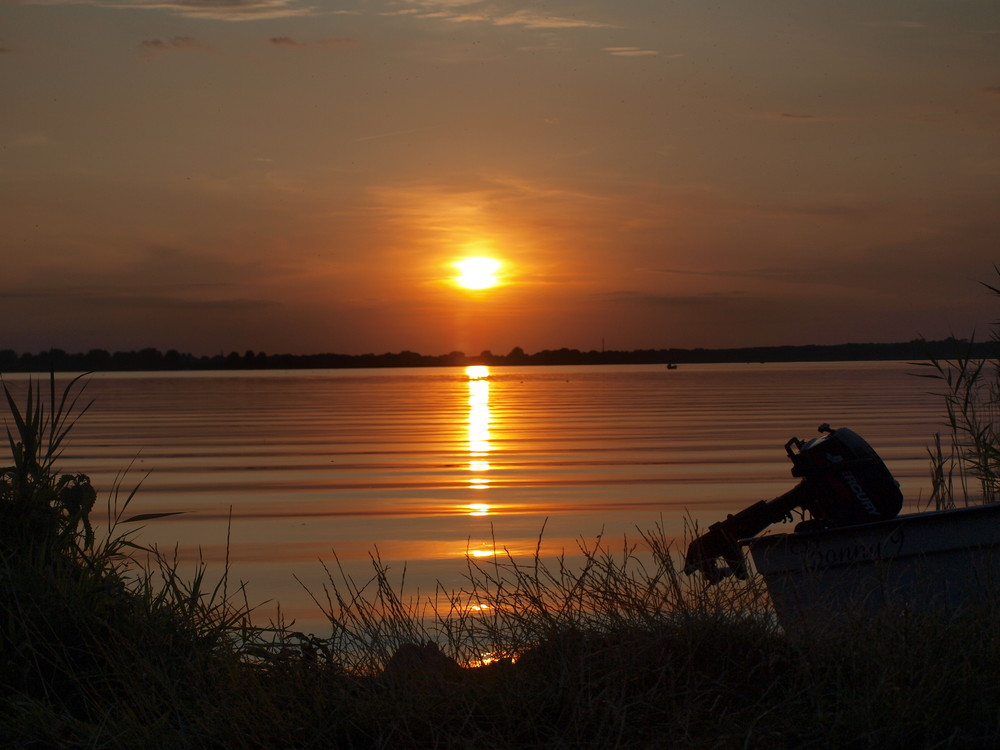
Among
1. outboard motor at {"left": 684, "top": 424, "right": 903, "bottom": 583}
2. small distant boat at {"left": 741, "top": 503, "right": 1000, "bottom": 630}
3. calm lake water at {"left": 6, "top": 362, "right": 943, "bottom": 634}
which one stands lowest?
calm lake water at {"left": 6, "top": 362, "right": 943, "bottom": 634}

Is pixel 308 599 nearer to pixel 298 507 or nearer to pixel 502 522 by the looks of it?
pixel 502 522

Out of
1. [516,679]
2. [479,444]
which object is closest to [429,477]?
[479,444]

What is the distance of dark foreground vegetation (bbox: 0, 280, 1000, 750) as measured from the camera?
430cm

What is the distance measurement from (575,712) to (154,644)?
2.44 meters

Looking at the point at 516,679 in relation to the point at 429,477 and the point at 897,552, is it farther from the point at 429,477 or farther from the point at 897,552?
the point at 429,477

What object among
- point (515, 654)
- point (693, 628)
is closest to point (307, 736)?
point (515, 654)

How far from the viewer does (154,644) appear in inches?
216

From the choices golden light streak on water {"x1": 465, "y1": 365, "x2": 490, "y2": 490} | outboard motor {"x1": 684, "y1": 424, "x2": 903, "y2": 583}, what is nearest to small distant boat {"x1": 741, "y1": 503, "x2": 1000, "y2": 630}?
outboard motor {"x1": 684, "y1": 424, "x2": 903, "y2": 583}

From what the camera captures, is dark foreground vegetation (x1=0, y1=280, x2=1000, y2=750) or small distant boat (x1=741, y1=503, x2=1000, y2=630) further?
small distant boat (x1=741, y1=503, x2=1000, y2=630)

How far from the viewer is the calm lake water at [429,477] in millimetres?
11750

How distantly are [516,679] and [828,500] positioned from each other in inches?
117

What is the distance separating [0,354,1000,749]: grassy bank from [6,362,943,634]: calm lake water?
3.88 feet

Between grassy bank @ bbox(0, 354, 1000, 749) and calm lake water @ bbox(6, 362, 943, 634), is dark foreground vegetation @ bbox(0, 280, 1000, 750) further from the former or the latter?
calm lake water @ bbox(6, 362, 943, 634)

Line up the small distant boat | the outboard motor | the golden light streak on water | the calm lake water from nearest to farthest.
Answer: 1. the small distant boat
2. the outboard motor
3. the calm lake water
4. the golden light streak on water
